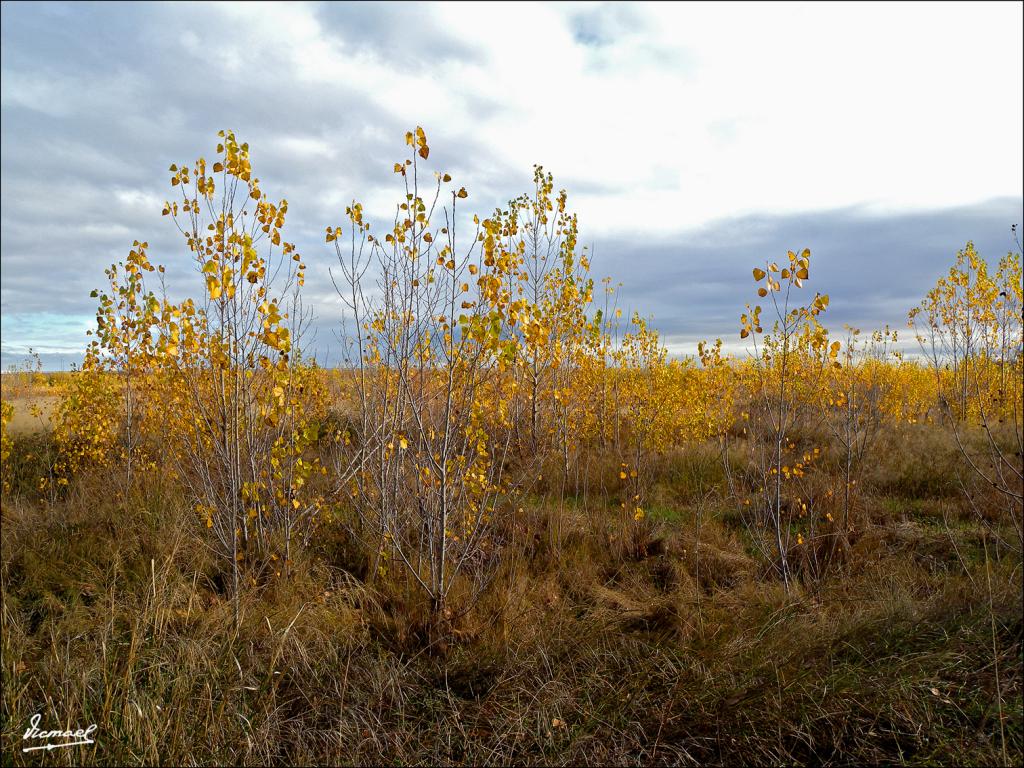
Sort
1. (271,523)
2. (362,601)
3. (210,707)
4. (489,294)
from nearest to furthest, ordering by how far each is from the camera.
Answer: (210,707)
(489,294)
(362,601)
(271,523)

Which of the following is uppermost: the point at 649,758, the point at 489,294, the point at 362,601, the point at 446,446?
the point at 489,294

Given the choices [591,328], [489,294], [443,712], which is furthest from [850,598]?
[591,328]

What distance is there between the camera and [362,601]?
3.92 metres

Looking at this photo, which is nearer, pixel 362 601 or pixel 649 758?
pixel 649 758

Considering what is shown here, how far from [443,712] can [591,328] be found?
5.08 meters

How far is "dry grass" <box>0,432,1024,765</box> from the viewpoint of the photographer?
2586 millimetres

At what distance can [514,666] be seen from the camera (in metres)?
3.22

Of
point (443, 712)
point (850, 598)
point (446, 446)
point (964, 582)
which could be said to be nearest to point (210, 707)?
point (443, 712)

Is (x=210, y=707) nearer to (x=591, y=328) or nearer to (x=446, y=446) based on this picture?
(x=446, y=446)

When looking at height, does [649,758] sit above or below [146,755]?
below

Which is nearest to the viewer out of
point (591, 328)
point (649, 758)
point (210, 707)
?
point (210, 707)

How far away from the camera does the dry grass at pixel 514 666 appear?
259 cm

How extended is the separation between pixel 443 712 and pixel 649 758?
3.21 ft

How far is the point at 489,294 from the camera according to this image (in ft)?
11.5
